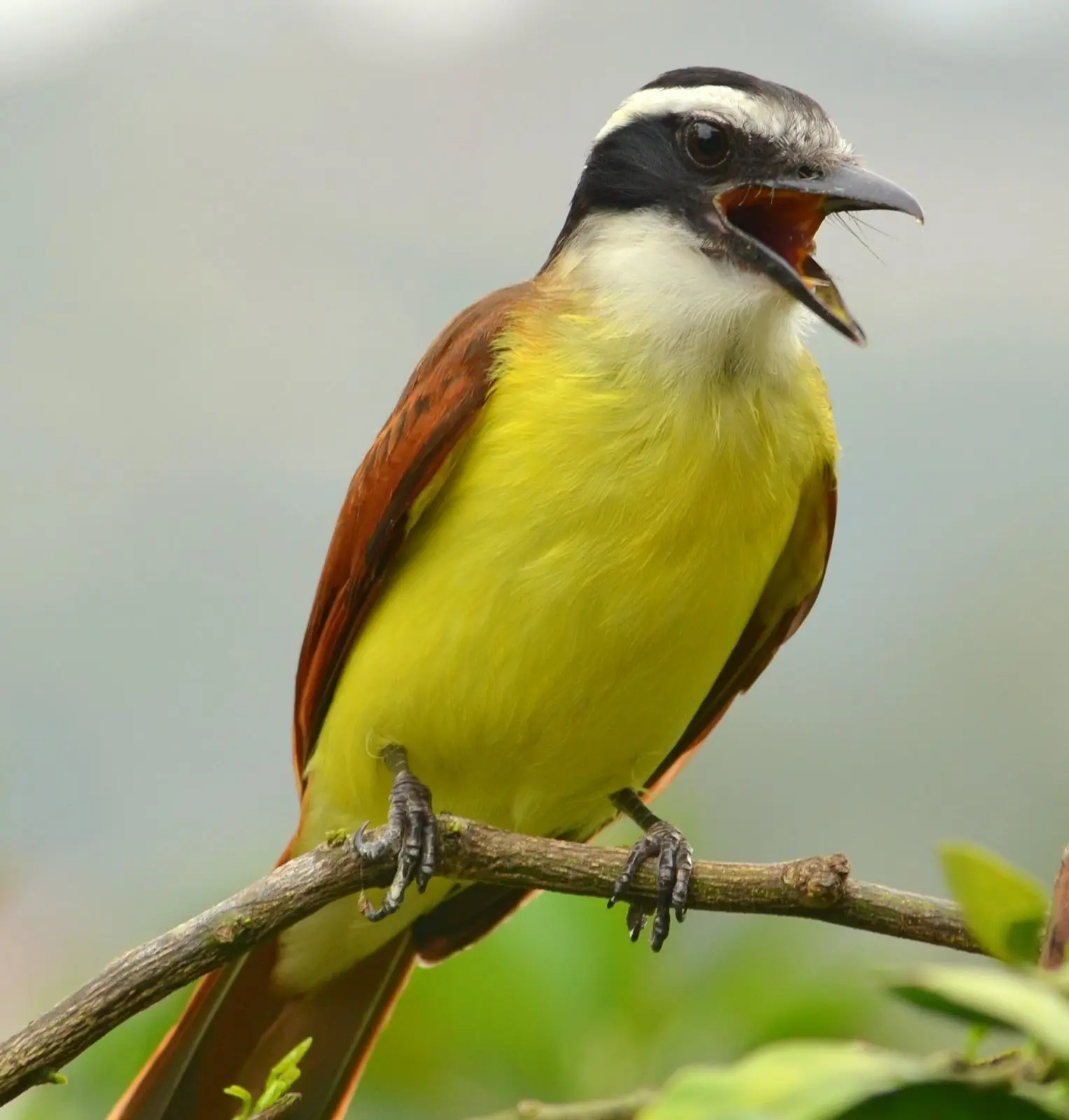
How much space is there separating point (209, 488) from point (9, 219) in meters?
8.45

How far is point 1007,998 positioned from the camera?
0.76 meters

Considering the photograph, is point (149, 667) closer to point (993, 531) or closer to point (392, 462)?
point (993, 531)

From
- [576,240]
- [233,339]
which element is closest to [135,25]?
[233,339]

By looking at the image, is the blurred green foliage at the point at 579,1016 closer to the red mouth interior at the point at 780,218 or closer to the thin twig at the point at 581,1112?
the thin twig at the point at 581,1112

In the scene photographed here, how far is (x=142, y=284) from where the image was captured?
16.6m

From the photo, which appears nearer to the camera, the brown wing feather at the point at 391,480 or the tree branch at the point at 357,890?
the tree branch at the point at 357,890

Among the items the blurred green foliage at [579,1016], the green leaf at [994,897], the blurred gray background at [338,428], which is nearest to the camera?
the green leaf at [994,897]

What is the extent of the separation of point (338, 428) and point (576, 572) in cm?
953

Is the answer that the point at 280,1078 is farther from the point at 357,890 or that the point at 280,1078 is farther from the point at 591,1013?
the point at 591,1013

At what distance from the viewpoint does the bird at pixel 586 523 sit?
2.87 meters

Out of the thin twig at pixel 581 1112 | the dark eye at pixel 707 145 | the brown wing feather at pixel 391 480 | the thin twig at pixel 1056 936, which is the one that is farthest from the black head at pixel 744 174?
the thin twig at pixel 1056 936

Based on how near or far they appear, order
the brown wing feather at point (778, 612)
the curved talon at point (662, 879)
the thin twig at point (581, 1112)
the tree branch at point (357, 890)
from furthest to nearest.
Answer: the brown wing feather at point (778, 612) → the curved talon at point (662, 879) → the tree branch at point (357, 890) → the thin twig at point (581, 1112)

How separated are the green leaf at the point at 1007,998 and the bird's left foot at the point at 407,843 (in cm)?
190

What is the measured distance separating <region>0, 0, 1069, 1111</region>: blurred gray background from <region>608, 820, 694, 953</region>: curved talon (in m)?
0.30
